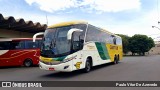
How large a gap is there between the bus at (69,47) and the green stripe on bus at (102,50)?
45 centimetres

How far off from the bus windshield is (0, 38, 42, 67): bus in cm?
757

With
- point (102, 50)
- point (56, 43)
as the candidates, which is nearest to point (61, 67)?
point (56, 43)

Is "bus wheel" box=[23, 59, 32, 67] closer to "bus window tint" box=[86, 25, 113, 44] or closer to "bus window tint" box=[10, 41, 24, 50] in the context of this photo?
"bus window tint" box=[10, 41, 24, 50]

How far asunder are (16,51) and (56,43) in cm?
900

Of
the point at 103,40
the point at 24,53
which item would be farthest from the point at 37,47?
the point at 103,40

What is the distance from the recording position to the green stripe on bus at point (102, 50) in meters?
17.3

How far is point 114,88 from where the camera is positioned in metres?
9.34

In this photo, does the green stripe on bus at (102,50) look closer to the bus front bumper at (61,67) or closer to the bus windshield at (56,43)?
the bus windshield at (56,43)

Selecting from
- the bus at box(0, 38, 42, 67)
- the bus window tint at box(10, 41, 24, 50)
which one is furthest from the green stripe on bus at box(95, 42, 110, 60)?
the bus window tint at box(10, 41, 24, 50)

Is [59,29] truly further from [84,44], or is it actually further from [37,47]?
[37,47]

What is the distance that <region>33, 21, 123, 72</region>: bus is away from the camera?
489 inches

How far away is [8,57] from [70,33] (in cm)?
1056

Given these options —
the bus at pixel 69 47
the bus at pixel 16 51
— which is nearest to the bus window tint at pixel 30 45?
the bus at pixel 16 51

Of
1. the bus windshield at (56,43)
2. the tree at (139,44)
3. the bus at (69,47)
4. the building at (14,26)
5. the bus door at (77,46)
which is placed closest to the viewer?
the bus at (69,47)
